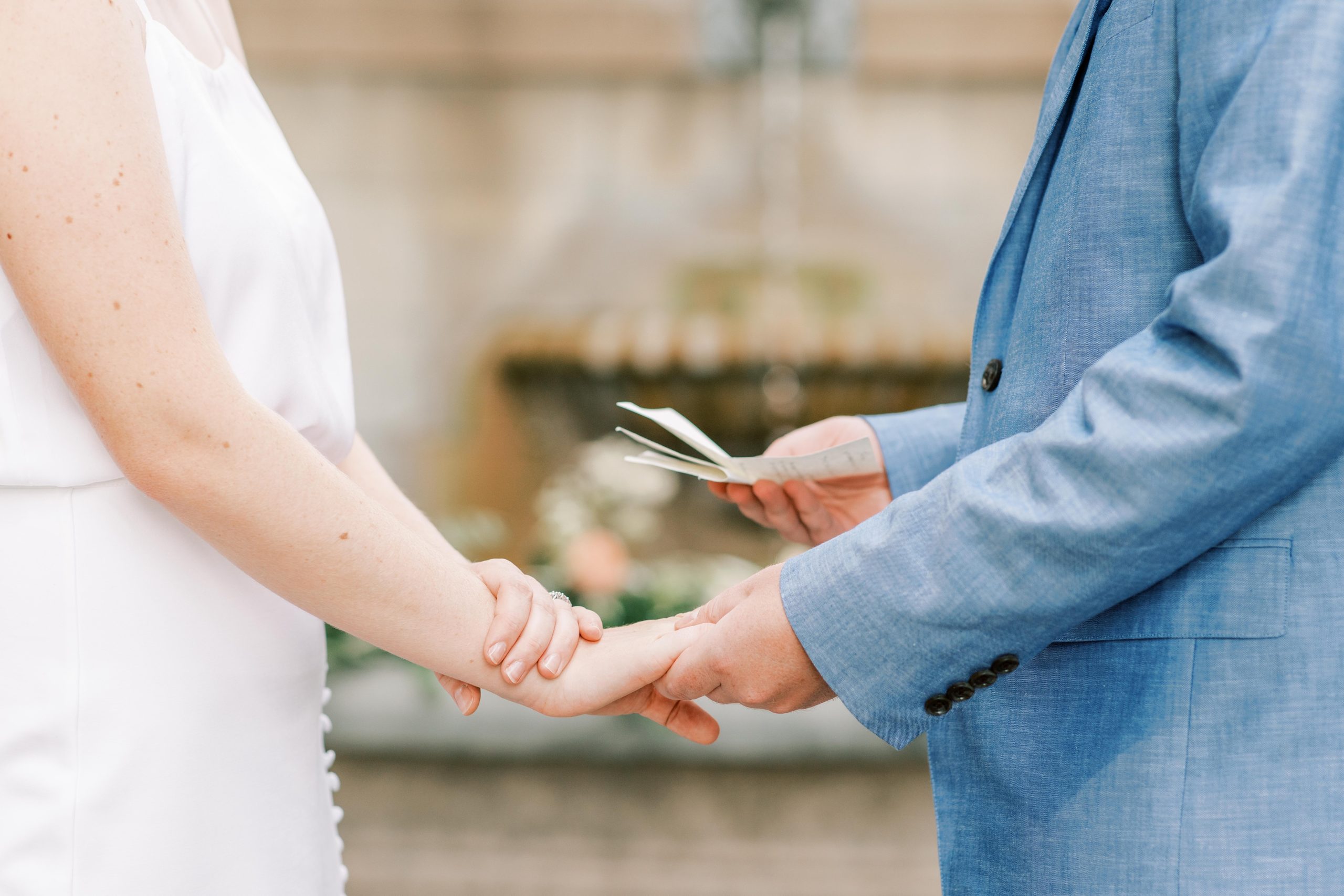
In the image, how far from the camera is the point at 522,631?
1271 mm

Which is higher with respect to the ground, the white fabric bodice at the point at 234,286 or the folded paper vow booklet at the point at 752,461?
the white fabric bodice at the point at 234,286

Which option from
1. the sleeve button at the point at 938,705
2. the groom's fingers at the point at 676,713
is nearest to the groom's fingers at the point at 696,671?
the groom's fingers at the point at 676,713

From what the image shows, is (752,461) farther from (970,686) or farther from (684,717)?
(970,686)

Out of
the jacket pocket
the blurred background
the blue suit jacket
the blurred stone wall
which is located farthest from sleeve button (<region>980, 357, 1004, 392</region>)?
the blurred stone wall

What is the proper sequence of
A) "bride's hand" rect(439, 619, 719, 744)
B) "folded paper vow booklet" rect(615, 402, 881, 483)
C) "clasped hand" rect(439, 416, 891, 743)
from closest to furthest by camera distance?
"clasped hand" rect(439, 416, 891, 743) → "bride's hand" rect(439, 619, 719, 744) → "folded paper vow booklet" rect(615, 402, 881, 483)

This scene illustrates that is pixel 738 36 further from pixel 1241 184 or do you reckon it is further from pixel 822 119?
pixel 1241 184

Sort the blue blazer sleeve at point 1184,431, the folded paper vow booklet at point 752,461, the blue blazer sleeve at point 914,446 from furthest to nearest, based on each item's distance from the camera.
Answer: the blue blazer sleeve at point 914,446 < the folded paper vow booklet at point 752,461 < the blue blazer sleeve at point 1184,431

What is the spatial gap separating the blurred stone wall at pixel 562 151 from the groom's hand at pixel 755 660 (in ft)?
12.1

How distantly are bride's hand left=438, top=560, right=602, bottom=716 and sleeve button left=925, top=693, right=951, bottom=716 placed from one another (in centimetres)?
43

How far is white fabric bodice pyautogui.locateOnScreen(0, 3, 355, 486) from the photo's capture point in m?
0.96

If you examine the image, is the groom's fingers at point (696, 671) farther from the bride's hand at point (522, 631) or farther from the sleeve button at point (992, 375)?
the sleeve button at point (992, 375)

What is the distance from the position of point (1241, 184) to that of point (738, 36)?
427 centimetres

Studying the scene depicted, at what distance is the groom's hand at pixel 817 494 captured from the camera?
1.59 m

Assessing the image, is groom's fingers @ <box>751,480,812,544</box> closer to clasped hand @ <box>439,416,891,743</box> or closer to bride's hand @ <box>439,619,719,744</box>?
clasped hand @ <box>439,416,891,743</box>
